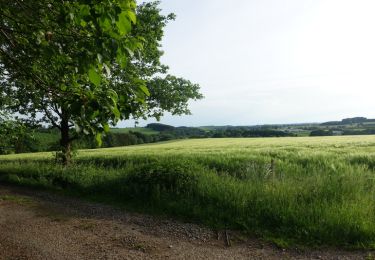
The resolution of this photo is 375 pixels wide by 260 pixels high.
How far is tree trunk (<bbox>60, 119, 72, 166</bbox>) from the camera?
59.3ft

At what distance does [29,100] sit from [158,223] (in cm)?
1406

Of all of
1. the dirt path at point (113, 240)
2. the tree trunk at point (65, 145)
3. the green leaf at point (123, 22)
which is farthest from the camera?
the tree trunk at point (65, 145)

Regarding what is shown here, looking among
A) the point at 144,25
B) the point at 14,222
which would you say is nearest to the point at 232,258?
the point at 14,222

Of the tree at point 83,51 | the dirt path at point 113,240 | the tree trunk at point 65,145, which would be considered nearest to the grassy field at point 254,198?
the dirt path at point 113,240

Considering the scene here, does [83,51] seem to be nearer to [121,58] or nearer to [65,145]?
[121,58]

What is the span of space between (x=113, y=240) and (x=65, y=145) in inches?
529

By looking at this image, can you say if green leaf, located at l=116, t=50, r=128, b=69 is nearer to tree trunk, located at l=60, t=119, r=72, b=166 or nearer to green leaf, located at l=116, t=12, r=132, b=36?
green leaf, located at l=116, t=12, r=132, b=36

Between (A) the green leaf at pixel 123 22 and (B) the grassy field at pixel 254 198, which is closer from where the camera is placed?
(A) the green leaf at pixel 123 22

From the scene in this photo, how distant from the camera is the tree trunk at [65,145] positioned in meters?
18.1

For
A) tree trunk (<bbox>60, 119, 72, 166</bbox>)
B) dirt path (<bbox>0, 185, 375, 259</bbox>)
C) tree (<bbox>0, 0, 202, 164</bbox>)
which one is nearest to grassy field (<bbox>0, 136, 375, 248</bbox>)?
dirt path (<bbox>0, 185, 375, 259</bbox>)

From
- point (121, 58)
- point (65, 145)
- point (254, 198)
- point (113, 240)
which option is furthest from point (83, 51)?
point (65, 145)

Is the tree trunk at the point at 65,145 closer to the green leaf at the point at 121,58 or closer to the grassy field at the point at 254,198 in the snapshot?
the grassy field at the point at 254,198

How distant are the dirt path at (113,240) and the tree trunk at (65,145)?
8.12 meters

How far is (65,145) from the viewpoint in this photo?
63.1ft
